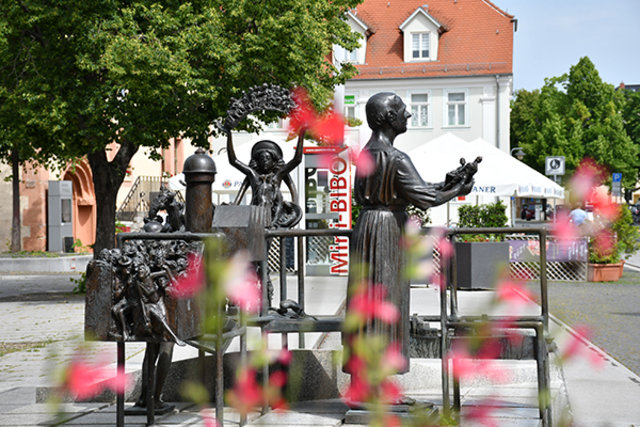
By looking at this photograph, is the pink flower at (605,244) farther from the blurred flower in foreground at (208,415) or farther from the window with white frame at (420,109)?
the window with white frame at (420,109)

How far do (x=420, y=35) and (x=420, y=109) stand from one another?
157 inches

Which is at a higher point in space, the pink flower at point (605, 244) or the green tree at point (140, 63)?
the green tree at point (140, 63)

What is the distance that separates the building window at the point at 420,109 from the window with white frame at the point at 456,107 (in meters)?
0.94

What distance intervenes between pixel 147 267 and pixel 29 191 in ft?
92.8

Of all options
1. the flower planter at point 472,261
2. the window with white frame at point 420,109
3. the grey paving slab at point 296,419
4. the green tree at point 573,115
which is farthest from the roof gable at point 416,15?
the grey paving slab at point 296,419

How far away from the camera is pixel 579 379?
319 inches

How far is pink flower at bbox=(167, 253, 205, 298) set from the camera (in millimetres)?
4074

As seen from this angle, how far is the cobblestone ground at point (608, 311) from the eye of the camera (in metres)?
10.3

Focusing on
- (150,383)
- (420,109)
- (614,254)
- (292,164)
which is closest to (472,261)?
(150,383)

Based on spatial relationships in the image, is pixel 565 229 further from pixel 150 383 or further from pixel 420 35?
pixel 420 35

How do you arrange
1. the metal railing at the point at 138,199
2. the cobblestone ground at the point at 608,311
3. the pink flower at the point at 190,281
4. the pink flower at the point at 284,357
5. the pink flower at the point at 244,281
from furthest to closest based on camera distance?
the metal railing at the point at 138,199, the cobblestone ground at the point at 608,311, the pink flower at the point at 284,357, the pink flower at the point at 190,281, the pink flower at the point at 244,281

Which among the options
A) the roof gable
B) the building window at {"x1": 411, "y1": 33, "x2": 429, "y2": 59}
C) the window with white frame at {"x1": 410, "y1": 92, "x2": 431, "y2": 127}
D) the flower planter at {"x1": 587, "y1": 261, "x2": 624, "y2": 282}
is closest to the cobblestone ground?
the flower planter at {"x1": 587, "y1": 261, "x2": 624, "y2": 282}

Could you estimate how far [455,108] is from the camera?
43.0m

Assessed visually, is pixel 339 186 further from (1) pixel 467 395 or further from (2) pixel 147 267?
(2) pixel 147 267
